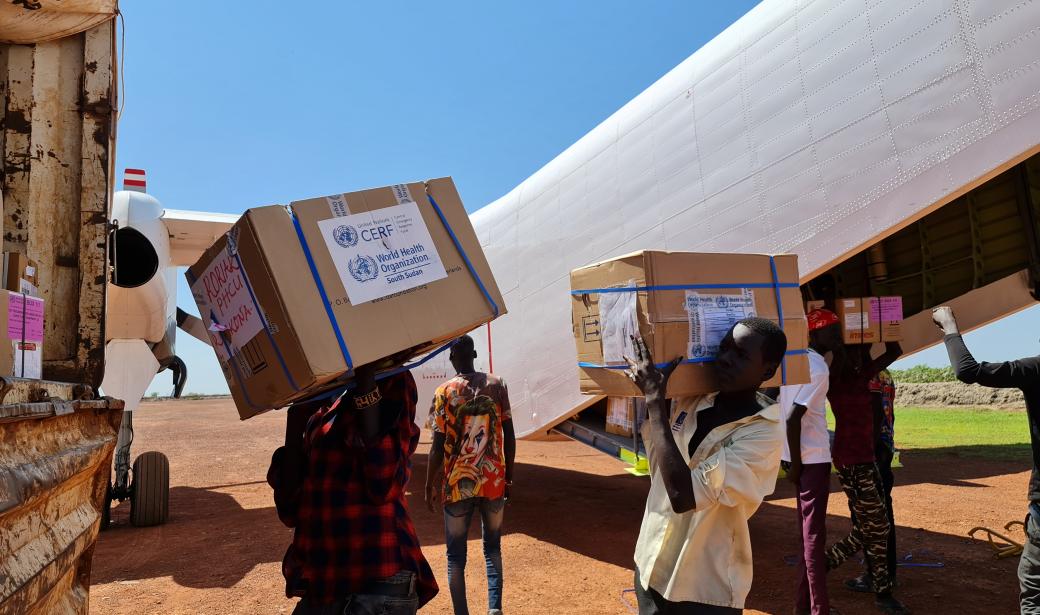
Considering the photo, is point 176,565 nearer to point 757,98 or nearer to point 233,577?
point 233,577

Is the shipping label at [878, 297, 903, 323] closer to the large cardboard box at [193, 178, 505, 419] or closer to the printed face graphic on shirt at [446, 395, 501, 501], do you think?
the printed face graphic on shirt at [446, 395, 501, 501]

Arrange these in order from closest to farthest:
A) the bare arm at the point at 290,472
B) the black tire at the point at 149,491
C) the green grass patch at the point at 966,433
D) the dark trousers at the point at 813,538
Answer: the bare arm at the point at 290,472, the dark trousers at the point at 813,538, the black tire at the point at 149,491, the green grass patch at the point at 966,433

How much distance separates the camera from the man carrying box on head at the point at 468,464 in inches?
167

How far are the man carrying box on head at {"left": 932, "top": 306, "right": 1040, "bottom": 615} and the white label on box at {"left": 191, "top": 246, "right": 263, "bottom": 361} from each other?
10.8ft

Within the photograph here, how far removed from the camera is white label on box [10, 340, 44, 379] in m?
1.98

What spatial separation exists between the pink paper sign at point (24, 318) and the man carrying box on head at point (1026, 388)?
12.8ft

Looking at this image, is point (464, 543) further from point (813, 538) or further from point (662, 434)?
point (662, 434)

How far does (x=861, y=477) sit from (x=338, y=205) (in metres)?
3.96

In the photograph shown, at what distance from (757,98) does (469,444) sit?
4836 millimetres

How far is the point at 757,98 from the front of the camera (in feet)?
22.6

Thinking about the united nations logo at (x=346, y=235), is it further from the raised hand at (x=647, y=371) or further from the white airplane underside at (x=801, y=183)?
the white airplane underside at (x=801, y=183)

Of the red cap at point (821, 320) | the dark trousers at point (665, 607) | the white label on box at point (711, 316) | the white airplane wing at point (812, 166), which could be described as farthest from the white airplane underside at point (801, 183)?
the dark trousers at point (665, 607)

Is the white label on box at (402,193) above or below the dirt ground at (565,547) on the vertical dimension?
above

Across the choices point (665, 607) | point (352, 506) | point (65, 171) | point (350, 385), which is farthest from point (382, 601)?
point (65, 171)
